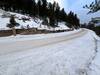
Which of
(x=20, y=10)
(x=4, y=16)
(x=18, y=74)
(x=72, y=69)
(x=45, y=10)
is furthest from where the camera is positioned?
(x=45, y=10)

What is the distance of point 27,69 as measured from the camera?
22.4 ft

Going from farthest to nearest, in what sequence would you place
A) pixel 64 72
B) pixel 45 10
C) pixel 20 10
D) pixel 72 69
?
pixel 45 10 → pixel 20 10 → pixel 72 69 → pixel 64 72

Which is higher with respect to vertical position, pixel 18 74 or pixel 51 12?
pixel 51 12

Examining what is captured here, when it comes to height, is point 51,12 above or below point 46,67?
above

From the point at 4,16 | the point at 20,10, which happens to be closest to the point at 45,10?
the point at 20,10

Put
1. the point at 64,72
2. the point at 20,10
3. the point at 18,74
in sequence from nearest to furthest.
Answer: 1. the point at 18,74
2. the point at 64,72
3. the point at 20,10

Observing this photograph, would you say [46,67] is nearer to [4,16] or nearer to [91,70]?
[91,70]

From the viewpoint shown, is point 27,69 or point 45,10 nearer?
point 27,69

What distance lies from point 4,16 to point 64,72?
54190 millimetres

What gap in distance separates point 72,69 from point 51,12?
309ft

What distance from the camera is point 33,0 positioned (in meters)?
102

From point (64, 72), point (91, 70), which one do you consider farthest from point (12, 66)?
point (91, 70)

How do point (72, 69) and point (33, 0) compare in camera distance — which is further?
point (33, 0)

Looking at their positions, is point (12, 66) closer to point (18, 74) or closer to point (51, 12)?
point (18, 74)
